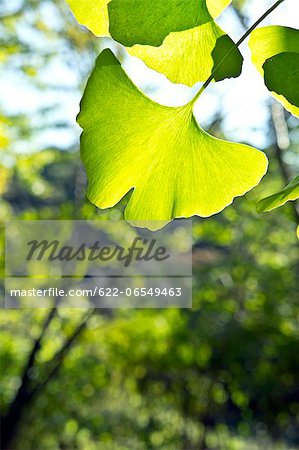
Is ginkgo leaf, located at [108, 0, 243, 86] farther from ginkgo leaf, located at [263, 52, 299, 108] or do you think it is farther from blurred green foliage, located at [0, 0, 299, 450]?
blurred green foliage, located at [0, 0, 299, 450]

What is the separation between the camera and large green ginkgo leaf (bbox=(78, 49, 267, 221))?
0.21 m

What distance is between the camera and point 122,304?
359 cm

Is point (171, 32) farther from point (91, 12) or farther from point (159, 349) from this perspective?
point (159, 349)

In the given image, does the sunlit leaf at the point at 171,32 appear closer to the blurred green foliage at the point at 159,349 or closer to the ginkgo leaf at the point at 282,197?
the ginkgo leaf at the point at 282,197

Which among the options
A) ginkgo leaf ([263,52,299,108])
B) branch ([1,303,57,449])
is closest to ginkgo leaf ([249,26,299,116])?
ginkgo leaf ([263,52,299,108])

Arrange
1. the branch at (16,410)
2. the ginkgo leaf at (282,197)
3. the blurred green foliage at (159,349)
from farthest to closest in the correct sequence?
the blurred green foliage at (159,349) < the branch at (16,410) < the ginkgo leaf at (282,197)

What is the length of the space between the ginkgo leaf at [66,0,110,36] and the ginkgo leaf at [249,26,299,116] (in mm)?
47

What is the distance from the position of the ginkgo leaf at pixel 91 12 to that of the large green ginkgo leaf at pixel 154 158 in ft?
0.06

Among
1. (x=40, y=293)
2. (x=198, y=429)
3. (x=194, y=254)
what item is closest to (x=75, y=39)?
(x=40, y=293)

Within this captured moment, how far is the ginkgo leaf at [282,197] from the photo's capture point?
0.58 feet

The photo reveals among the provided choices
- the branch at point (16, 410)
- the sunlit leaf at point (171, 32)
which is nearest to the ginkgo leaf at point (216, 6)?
the sunlit leaf at point (171, 32)

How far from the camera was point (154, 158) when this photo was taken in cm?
22

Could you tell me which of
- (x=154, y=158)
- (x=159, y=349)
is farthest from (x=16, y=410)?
(x=154, y=158)

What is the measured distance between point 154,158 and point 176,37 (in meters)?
0.05
